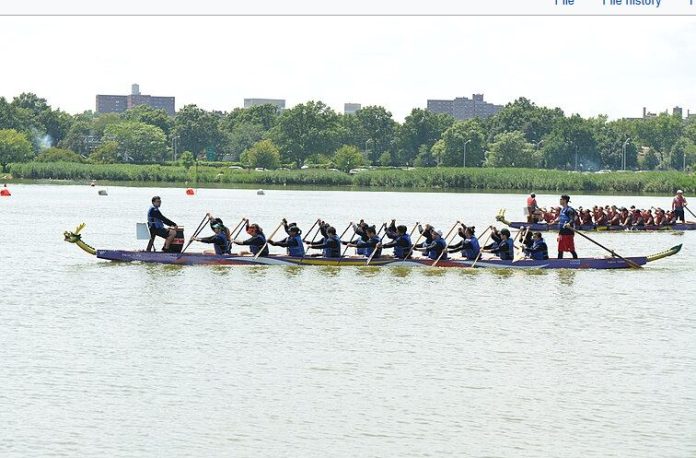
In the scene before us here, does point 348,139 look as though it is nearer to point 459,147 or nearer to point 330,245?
point 459,147

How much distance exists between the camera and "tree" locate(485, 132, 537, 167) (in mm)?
152750

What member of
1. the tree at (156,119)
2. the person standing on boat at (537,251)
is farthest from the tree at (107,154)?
the person standing on boat at (537,251)

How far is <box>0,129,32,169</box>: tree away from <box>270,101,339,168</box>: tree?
3101 cm

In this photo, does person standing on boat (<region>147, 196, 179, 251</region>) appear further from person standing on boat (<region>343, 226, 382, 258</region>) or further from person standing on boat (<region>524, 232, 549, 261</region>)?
person standing on boat (<region>524, 232, 549, 261</region>)

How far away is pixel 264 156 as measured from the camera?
480 ft

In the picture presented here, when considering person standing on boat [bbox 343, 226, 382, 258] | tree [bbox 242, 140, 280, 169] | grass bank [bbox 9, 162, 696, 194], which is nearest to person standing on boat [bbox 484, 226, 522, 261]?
person standing on boat [bbox 343, 226, 382, 258]

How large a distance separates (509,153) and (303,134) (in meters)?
25.8

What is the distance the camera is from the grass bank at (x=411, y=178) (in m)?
101

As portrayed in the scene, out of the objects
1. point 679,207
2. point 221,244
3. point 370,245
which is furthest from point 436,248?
point 679,207

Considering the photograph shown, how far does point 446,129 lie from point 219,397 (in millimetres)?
145938

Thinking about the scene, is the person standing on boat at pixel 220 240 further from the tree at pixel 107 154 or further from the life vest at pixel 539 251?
the tree at pixel 107 154

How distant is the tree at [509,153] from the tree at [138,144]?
4142 cm

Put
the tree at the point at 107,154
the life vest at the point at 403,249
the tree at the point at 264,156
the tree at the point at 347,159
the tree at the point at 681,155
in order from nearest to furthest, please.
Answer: the life vest at the point at 403,249
the tree at the point at 347,159
the tree at the point at 264,156
the tree at the point at 107,154
the tree at the point at 681,155

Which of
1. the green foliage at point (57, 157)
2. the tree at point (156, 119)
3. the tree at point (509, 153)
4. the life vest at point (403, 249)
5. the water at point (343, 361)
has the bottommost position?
the water at point (343, 361)
